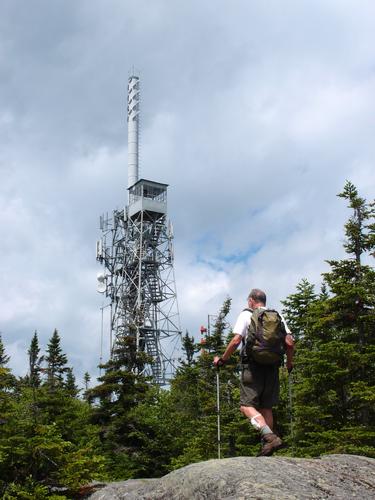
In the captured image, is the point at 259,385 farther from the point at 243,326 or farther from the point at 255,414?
the point at 243,326

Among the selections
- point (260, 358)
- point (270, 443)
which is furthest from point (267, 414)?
point (260, 358)

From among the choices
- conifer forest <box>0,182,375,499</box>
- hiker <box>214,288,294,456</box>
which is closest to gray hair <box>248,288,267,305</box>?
hiker <box>214,288,294,456</box>

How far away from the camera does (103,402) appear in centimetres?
2834

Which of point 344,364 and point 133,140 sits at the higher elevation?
point 133,140

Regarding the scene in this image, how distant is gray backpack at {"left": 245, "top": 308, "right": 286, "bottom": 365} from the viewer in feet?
22.6

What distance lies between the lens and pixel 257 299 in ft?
23.9

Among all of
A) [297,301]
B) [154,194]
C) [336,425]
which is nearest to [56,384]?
[297,301]

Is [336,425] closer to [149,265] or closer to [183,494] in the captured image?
[183,494]

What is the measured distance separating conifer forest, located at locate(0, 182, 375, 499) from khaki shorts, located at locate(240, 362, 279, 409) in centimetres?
481

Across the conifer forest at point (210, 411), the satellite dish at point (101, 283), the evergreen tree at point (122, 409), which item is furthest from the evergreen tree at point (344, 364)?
the satellite dish at point (101, 283)

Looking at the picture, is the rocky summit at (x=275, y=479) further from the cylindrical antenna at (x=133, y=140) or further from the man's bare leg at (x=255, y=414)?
the cylindrical antenna at (x=133, y=140)

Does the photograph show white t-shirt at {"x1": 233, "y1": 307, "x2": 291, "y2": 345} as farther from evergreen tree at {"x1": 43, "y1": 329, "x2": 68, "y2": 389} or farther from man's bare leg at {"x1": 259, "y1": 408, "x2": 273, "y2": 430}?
evergreen tree at {"x1": 43, "y1": 329, "x2": 68, "y2": 389}

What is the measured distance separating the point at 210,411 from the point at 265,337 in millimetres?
23171

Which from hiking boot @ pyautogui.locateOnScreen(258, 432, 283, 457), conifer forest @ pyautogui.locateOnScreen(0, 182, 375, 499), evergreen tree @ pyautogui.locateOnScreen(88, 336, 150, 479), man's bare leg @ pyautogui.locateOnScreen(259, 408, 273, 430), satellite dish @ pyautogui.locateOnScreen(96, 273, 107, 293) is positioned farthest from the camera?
satellite dish @ pyautogui.locateOnScreen(96, 273, 107, 293)
